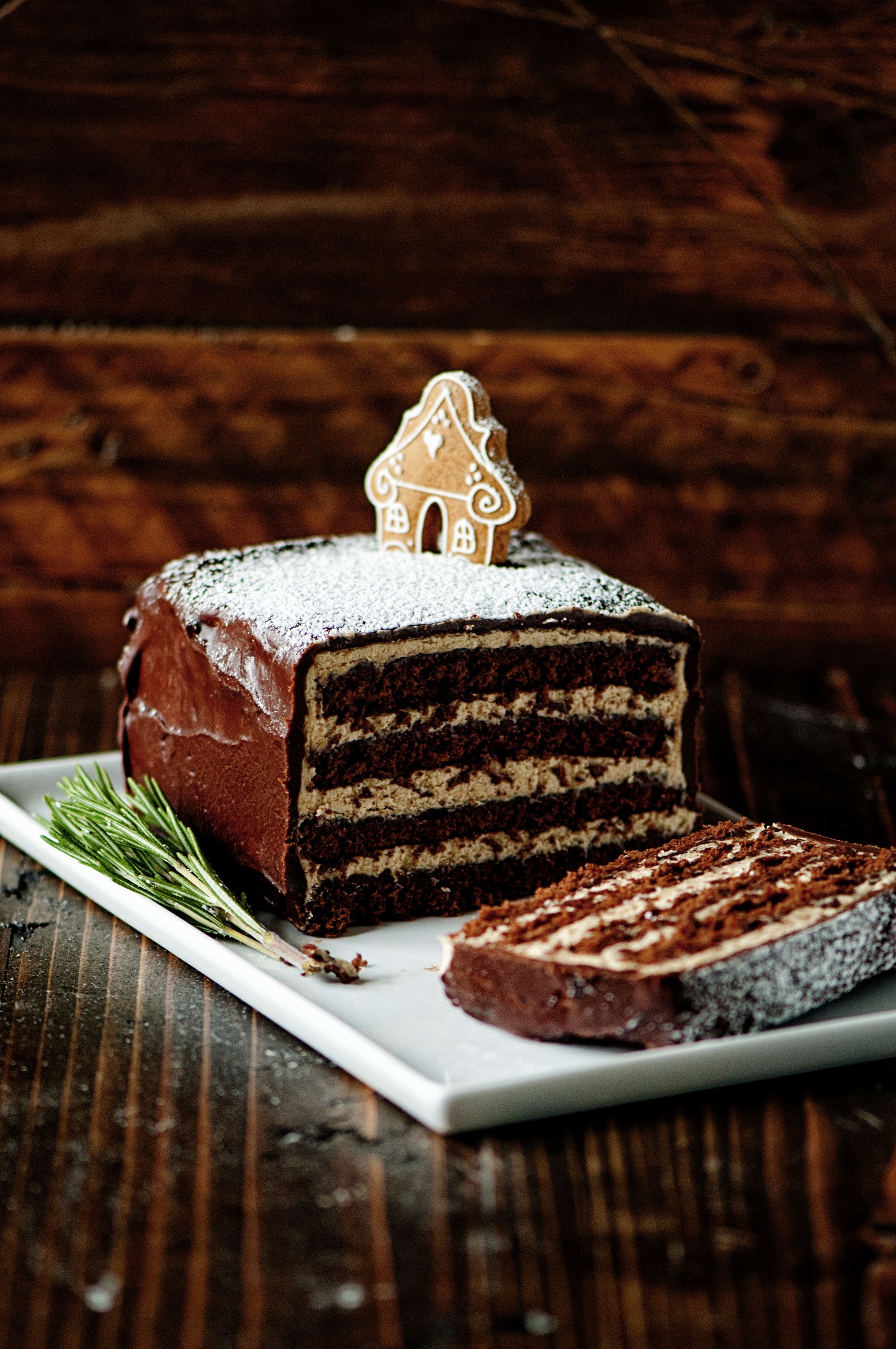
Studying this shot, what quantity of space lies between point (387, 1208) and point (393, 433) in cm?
357

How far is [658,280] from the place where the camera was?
5.46 metres

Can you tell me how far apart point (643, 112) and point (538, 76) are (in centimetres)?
36

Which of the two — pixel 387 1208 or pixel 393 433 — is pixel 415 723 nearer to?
pixel 387 1208

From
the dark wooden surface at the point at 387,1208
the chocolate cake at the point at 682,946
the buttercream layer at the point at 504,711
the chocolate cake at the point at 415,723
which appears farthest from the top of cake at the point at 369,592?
the dark wooden surface at the point at 387,1208

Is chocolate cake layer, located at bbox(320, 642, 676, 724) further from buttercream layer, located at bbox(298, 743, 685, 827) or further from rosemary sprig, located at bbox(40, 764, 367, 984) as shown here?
rosemary sprig, located at bbox(40, 764, 367, 984)

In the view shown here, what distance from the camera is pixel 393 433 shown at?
549cm

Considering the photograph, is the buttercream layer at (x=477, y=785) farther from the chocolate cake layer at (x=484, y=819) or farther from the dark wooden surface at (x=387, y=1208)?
the dark wooden surface at (x=387, y=1208)

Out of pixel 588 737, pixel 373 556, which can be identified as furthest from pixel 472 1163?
pixel 373 556

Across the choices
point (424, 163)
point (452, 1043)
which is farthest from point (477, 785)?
point (424, 163)

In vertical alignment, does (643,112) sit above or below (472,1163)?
above

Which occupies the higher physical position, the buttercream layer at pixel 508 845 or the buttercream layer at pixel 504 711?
the buttercream layer at pixel 504 711

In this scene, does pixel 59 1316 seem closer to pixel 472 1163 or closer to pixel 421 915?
pixel 472 1163

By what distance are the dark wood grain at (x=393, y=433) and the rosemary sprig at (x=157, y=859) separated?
6.77 ft

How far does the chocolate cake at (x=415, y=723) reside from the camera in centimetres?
326
